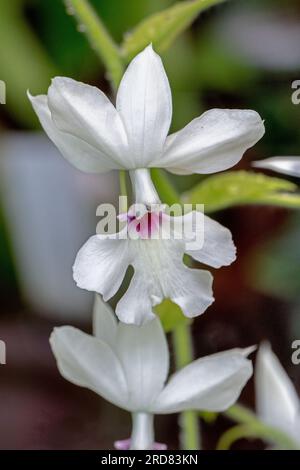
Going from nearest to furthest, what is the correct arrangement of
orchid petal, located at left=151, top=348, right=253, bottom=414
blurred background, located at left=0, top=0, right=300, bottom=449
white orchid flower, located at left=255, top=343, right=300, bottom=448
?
orchid petal, located at left=151, top=348, right=253, bottom=414 → white orchid flower, located at left=255, top=343, right=300, bottom=448 → blurred background, located at left=0, top=0, right=300, bottom=449

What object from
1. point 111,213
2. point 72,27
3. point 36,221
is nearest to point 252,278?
point 36,221

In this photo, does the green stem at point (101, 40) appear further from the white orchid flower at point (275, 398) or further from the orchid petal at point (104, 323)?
the white orchid flower at point (275, 398)

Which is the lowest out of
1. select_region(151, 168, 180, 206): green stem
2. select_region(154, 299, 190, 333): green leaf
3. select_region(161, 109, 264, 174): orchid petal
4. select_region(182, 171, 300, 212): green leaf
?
select_region(154, 299, 190, 333): green leaf

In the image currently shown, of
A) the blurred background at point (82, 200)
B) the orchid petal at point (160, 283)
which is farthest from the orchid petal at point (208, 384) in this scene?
the blurred background at point (82, 200)

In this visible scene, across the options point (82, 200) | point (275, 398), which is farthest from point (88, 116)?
point (82, 200)

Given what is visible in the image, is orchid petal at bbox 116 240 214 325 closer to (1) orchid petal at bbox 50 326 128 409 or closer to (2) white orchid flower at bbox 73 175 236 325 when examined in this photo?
(2) white orchid flower at bbox 73 175 236 325

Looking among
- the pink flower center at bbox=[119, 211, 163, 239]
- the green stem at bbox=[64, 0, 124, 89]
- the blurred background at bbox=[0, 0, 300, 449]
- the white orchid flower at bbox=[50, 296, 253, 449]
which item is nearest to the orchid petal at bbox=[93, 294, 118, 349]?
the white orchid flower at bbox=[50, 296, 253, 449]

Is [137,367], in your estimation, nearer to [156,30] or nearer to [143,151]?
[143,151]
